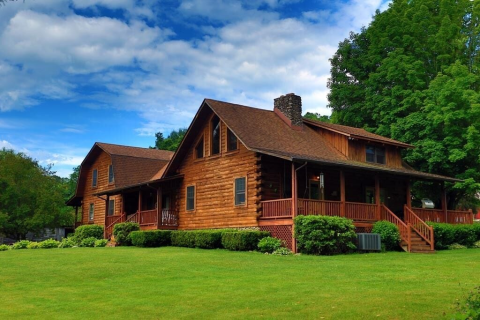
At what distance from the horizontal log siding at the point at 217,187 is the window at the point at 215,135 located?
37 cm

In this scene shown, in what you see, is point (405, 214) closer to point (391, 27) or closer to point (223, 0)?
point (223, 0)

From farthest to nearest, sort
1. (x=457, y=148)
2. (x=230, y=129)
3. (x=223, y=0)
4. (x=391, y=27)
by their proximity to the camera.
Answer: (x=391, y=27) < (x=457, y=148) < (x=230, y=129) < (x=223, y=0)

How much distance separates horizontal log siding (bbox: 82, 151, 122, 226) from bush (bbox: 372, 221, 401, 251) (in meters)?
21.8

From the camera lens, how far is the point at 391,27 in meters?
36.1

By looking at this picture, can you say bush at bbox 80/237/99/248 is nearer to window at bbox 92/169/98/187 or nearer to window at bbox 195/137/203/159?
window at bbox 195/137/203/159

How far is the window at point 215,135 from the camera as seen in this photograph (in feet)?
90.6

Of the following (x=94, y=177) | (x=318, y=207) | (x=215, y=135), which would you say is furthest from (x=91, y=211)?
(x=318, y=207)

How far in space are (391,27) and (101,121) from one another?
2416cm

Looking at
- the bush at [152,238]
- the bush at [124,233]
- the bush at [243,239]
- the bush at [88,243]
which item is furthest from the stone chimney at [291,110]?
the bush at [88,243]

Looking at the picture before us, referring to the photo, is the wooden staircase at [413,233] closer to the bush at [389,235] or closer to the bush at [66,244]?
the bush at [389,235]

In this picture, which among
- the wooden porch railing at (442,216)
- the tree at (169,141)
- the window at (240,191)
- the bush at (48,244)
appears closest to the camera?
the window at (240,191)

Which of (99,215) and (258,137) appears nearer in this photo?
(258,137)

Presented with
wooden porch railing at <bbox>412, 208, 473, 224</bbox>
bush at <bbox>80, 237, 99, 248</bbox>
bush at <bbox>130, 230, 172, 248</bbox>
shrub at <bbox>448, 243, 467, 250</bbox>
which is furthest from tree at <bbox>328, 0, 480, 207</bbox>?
bush at <bbox>80, 237, 99, 248</bbox>

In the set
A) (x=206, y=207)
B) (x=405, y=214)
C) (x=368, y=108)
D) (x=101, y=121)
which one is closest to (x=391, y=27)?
(x=368, y=108)
